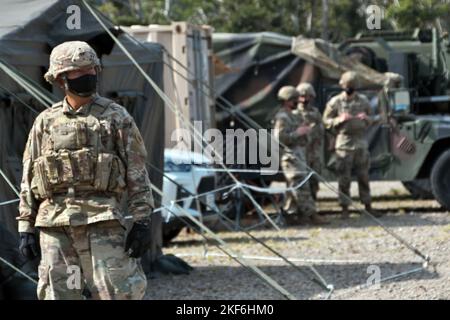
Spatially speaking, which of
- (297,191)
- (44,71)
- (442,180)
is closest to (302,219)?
(297,191)

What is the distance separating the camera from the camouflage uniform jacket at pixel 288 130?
13227mm

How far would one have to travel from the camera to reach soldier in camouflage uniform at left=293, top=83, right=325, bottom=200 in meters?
13.5

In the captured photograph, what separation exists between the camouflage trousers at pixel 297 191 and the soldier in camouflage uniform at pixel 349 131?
629mm

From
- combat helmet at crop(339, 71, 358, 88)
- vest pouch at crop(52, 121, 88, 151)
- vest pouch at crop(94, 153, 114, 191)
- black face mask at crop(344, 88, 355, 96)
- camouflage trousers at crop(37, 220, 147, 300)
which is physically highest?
vest pouch at crop(52, 121, 88, 151)

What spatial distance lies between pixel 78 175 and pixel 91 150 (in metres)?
0.15

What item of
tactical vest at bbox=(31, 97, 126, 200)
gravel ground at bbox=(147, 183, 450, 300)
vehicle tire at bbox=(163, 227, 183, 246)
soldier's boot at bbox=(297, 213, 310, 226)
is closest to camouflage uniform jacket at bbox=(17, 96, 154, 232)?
tactical vest at bbox=(31, 97, 126, 200)

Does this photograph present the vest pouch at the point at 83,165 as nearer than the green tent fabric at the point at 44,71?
Yes

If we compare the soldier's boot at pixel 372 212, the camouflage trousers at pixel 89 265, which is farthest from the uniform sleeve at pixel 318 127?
the camouflage trousers at pixel 89 265

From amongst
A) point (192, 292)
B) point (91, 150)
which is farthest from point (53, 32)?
point (91, 150)

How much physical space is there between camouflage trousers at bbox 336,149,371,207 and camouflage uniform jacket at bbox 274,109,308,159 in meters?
0.70

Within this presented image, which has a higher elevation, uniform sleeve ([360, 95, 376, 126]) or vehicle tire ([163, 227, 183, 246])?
Answer: uniform sleeve ([360, 95, 376, 126])

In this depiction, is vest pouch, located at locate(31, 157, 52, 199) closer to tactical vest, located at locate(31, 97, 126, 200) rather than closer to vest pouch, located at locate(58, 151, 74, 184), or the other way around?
tactical vest, located at locate(31, 97, 126, 200)

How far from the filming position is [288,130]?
43.5 feet

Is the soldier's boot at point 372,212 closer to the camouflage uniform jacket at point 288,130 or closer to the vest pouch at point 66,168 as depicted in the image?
the camouflage uniform jacket at point 288,130
